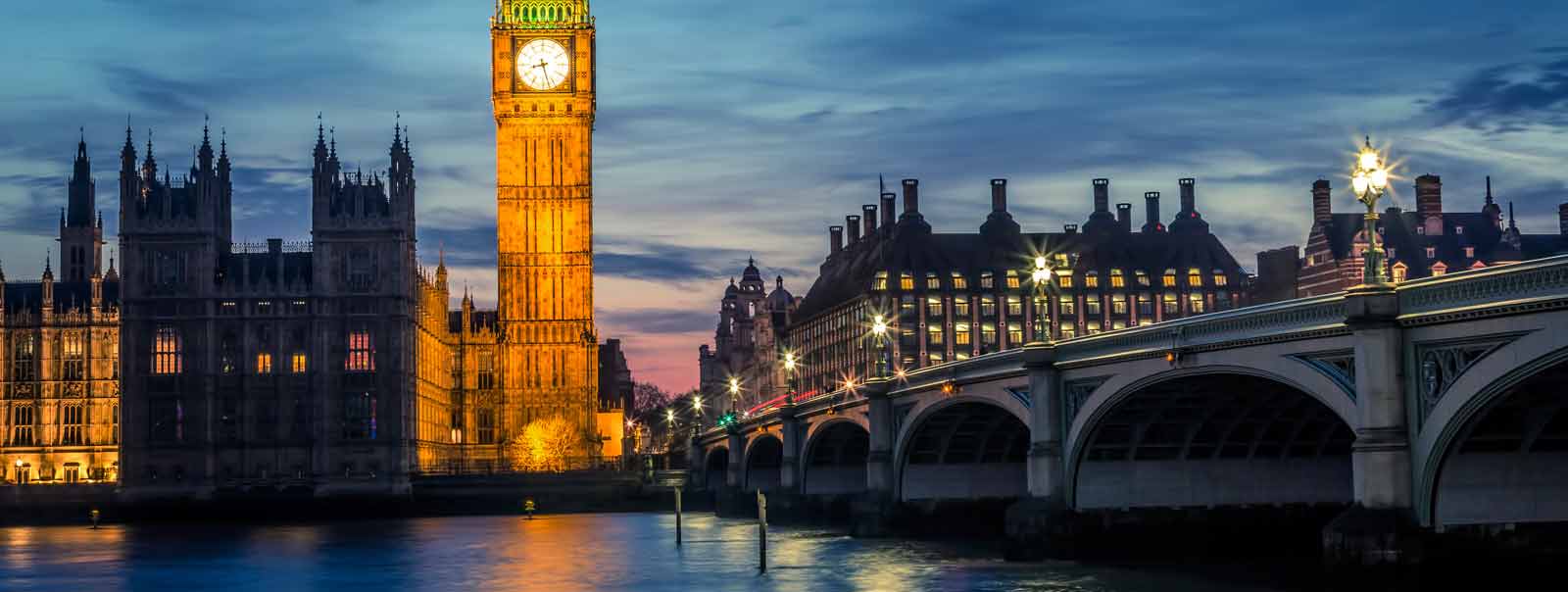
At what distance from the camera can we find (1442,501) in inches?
1711

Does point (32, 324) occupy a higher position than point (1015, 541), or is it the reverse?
point (32, 324)

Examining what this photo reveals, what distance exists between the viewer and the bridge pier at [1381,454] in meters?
40.6

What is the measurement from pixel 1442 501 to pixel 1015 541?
18.8 meters

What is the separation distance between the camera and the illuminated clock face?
178 meters

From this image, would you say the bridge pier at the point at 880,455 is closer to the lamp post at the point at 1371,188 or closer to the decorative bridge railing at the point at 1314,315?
the decorative bridge railing at the point at 1314,315

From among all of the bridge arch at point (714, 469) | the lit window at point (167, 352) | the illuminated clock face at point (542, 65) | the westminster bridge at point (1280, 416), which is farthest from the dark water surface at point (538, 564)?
the illuminated clock face at point (542, 65)

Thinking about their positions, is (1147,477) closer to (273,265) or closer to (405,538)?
(405,538)

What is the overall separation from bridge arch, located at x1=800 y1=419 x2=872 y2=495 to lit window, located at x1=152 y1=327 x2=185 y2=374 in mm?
64436

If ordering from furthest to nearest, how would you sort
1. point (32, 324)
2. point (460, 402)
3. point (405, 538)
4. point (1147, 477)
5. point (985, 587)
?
point (460, 402) → point (32, 324) → point (405, 538) → point (1147, 477) → point (985, 587)

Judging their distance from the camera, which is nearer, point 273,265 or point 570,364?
point 273,265

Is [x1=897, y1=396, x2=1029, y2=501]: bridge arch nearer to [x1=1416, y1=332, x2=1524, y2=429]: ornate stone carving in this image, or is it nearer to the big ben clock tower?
[x1=1416, y1=332, x2=1524, y2=429]: ornate stone carving


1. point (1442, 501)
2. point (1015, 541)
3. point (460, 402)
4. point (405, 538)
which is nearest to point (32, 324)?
point (460, 402)

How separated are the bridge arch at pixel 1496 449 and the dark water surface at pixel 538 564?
24.1 ft

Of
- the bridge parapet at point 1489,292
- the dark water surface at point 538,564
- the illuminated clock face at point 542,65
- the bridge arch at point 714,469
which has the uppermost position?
the illuminated clock face at point 542,65
